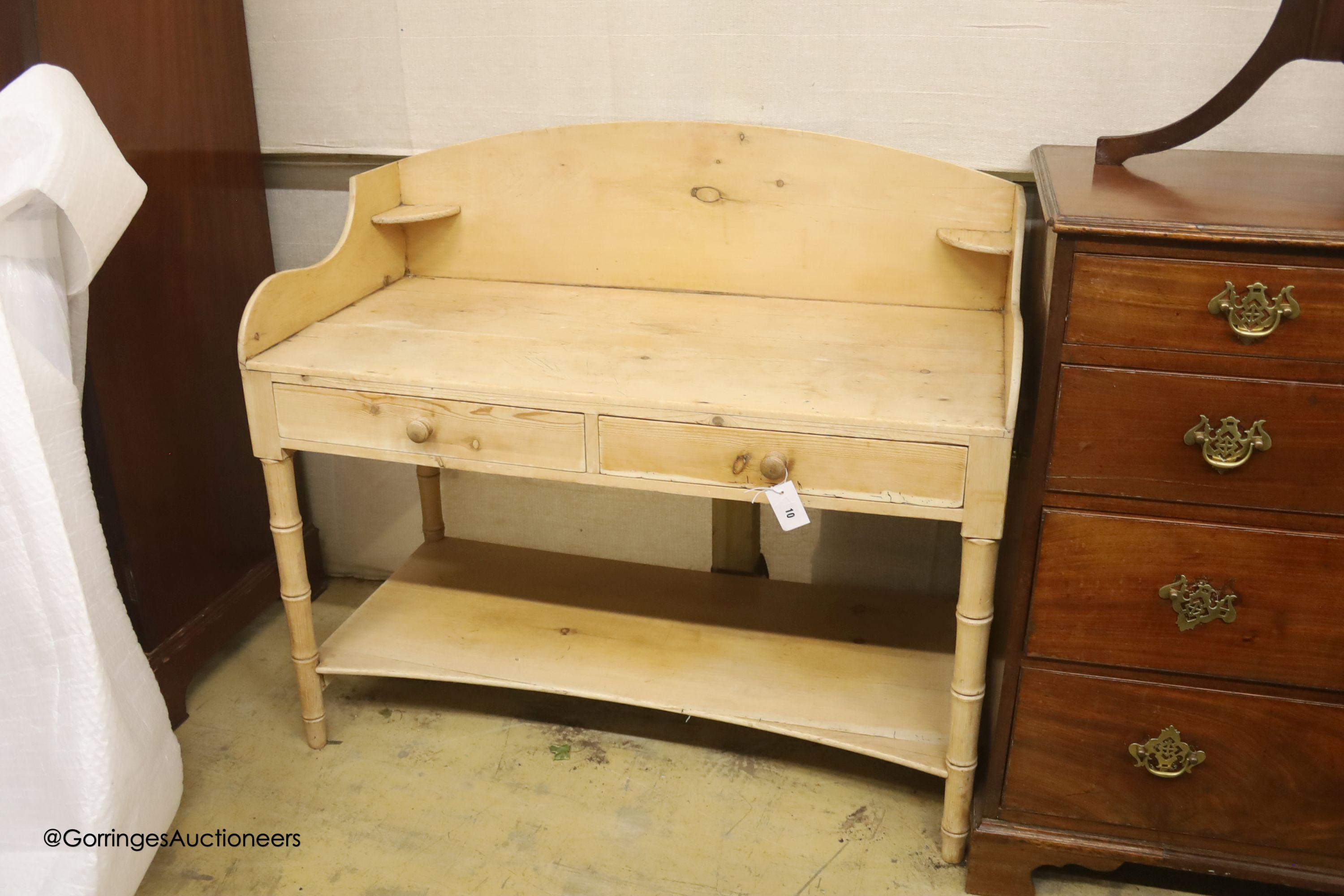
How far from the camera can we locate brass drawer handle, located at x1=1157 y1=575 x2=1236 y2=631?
1.29 m

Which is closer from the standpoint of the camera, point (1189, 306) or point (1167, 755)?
point (1189, 306)

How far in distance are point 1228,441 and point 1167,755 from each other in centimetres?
43

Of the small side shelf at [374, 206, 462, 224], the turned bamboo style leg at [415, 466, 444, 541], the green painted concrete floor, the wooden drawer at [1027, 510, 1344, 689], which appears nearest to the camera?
the wooden drawer at [1027, 510, 1344, 689]

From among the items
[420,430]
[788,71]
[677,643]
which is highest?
[788,71]

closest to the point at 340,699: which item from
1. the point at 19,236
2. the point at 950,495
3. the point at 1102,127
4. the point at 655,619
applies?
the point at 655,619

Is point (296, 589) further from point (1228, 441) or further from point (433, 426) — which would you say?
point (1228, 441)

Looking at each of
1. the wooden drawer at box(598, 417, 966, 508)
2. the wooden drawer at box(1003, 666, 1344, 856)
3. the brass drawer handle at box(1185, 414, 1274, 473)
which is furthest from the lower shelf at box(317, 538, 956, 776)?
the brass drawer handle at box(1185, 414, 1274, 473)

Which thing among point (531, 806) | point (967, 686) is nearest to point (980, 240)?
point (967, 686)

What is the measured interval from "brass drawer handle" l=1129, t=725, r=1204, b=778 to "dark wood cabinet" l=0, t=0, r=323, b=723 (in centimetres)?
153

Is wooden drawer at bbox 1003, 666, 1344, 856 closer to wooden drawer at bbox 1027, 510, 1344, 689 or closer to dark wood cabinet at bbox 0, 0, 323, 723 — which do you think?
wooden drawer at bbox 1027, 510, 1344, 689

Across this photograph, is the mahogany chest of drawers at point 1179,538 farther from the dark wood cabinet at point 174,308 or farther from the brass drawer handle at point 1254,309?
the dark wood cabinet at point 174,308

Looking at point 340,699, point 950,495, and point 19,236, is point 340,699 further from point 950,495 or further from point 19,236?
point 950,495

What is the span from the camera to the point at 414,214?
180 cm

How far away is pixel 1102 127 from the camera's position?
5.39ft
